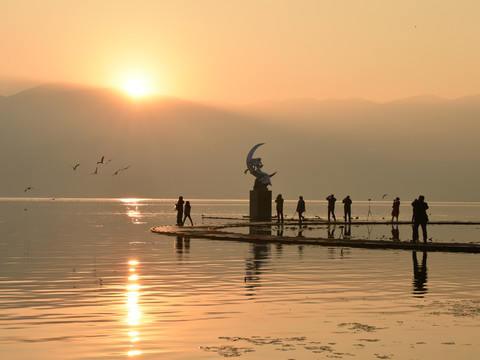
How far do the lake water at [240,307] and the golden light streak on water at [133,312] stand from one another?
23 millimetres

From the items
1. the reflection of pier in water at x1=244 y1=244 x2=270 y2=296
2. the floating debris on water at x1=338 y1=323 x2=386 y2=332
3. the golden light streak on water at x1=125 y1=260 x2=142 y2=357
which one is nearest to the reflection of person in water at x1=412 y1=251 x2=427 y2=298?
the reflection of pier in water at x1=244 y1=244 x2=270 y2=296

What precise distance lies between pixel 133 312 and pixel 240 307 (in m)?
2.22

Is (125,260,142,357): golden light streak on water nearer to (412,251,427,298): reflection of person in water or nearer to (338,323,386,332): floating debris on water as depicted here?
(338,323,386,332): floating debris on water

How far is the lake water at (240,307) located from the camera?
44.5 feet

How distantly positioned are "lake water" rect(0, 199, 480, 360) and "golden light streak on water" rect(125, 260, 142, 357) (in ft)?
0.08

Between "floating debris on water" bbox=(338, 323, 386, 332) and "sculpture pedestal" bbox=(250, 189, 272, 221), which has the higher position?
"sculpture pedestal" bbox=(250, 189, 272, 221)

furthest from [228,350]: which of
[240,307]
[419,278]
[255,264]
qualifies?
Answer: [255,264]

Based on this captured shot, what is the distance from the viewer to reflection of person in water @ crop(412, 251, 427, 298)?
21609 mm

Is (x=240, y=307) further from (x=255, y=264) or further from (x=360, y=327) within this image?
(x=255, y=264)

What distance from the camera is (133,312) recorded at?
17.6 metres

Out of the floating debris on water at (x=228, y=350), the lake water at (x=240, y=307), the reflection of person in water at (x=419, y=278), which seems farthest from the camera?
the reflection of person in water at (x=419, y=278)

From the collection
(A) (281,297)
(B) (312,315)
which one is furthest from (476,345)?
(A) (281,297)

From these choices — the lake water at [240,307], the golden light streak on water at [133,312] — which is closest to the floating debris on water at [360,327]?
the lake water at [240,307]

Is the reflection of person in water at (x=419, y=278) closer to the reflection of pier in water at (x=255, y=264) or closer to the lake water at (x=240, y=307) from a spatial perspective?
the lake water at (x=240, y=307)
